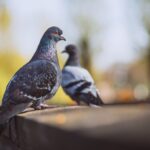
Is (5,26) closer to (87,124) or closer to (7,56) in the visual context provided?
(7,56)

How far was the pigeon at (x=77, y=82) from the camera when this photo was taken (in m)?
6.24

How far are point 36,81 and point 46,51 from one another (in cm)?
50

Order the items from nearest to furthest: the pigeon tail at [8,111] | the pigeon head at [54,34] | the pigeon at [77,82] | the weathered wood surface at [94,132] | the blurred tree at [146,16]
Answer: the weathered wood surface at [94,132]
the pigeon tail at [8,111]
the pigeon head at [54,34]
the pigeon at [77,82]
the blurred tree at [146,16]

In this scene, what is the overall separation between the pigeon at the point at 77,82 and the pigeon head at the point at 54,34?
5.32 feet

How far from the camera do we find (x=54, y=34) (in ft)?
14.1

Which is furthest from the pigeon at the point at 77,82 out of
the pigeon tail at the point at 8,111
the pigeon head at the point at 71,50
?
the pigeon tail at the point at 8,111

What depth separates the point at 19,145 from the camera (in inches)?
110

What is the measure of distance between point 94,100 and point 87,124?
412 centimetres

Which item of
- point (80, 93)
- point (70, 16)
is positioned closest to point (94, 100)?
point (80, 93)

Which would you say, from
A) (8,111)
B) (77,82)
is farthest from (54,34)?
(77,82)

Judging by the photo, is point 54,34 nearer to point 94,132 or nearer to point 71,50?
point 94,132

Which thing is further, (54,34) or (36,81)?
(54,34)

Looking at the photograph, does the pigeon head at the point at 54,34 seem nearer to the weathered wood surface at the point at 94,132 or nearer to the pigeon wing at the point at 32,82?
the pigeon wing at the point at 32,82

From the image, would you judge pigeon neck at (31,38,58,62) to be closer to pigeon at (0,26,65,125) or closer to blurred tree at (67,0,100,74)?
pigeon at (0,26,65,125)
